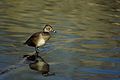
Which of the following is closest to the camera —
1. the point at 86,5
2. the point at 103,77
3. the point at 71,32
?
the point at 103,77

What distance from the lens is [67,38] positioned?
2230 cm

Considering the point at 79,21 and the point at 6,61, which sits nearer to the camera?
the point at 6,61

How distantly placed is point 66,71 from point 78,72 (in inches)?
18.2

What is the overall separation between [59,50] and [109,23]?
11038 millimetres

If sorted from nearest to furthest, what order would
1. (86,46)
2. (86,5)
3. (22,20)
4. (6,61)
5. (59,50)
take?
(6,61) → (59,50) → (86,46) → (22,20) → (86,5)

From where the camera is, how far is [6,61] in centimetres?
1602

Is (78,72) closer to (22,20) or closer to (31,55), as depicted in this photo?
(31,55)

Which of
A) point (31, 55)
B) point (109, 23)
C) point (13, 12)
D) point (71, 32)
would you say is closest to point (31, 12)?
point (13, 12)

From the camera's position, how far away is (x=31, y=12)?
32.2 metres

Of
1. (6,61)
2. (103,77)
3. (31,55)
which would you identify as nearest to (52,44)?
(31,55)

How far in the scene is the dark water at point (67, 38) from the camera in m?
15.4

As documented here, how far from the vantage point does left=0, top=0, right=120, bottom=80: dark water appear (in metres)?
15.4

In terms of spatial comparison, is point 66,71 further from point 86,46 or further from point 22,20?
point 22,20

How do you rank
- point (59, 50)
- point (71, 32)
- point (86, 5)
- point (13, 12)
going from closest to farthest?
point (59, 50)
point (71, 32)
point (13, 12)
point (86, 5)
